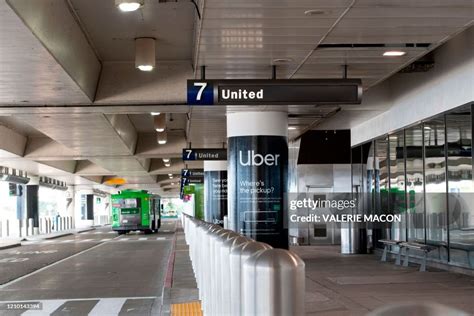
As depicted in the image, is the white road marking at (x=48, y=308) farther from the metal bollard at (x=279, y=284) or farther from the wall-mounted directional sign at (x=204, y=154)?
the wall-mounted directional sign at (x=204, y=154)

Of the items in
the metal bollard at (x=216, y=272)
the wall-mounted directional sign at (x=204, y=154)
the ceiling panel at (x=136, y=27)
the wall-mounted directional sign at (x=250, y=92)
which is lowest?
the metal bollard at (x=216, y=272)

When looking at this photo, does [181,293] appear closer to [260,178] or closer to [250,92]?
[250,92]

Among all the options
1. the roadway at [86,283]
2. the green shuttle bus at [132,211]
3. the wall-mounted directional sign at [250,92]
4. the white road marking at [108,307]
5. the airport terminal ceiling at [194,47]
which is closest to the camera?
the airport terminal ceiling at [194,47]

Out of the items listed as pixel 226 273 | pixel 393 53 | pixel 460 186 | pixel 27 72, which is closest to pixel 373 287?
pixel 460 186

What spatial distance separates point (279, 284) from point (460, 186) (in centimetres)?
1178

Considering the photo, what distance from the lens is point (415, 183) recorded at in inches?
680

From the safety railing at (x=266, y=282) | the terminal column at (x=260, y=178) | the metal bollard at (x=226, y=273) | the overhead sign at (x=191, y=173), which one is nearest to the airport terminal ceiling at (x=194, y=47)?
the terminal column at (x=260, y=178)

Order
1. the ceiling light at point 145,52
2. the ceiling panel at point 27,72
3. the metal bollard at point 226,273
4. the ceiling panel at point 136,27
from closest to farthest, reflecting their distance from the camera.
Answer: the metal bollard at point 226,273 < the ceiling panel at point 27,72 < the ceiling panel at point 136,27 < the ceiling light at point 145,52

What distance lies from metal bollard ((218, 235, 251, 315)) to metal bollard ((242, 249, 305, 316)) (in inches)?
51.8

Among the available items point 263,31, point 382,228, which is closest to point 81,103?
point 263,31

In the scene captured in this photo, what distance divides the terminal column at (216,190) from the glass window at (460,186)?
16407 millimetres

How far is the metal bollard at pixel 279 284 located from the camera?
3.58 m

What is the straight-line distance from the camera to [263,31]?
9898mm

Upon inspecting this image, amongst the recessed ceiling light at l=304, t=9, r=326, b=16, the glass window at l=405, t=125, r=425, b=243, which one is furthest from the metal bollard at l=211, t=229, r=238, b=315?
the glass window at l=405, t=125, r=425, b=243
